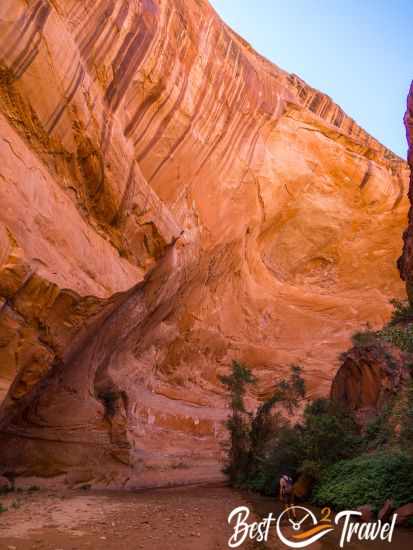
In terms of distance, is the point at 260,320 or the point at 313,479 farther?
the point at 260,320

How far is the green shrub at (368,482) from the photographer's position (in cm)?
852

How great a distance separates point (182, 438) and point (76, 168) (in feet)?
40.2

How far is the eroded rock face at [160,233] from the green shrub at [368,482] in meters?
7.16

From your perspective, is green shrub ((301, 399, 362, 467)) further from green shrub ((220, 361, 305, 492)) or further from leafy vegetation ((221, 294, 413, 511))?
green shrub ((220, 361, 305, 492))

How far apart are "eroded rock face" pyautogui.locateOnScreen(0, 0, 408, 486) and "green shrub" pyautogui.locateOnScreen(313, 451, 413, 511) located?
7.16 m

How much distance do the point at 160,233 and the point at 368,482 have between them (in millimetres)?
10072

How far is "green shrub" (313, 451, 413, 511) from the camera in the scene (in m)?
8.52

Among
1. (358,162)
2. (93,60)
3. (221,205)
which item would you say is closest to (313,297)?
(358,162)

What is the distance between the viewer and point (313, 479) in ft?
38.7

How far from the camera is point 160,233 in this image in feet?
53.1

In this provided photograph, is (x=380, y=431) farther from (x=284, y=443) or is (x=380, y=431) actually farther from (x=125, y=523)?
(x=125, y=523)

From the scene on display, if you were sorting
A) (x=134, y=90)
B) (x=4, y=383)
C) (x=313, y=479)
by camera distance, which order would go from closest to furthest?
(x=4, y=383)
(x=313, y=479)
(x=134, y=90)

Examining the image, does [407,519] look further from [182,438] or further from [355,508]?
[182,438]

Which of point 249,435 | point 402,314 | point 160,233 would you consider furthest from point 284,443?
point 160,233
